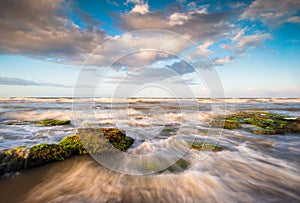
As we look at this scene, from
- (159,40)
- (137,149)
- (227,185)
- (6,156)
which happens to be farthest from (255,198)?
(6,156)

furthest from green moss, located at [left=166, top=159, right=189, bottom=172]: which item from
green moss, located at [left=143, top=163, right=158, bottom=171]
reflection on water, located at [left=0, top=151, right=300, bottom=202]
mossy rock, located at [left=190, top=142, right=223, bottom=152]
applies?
mossy rock, located at [left=190, top=142, right=223, bottom=152]

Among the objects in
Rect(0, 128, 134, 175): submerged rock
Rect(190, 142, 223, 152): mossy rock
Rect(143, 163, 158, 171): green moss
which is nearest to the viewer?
Rect(0, 128, 134, 175): submerged rock

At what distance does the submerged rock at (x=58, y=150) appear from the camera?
11.7 feet

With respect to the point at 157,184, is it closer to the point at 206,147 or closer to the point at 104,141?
the point at 104,141

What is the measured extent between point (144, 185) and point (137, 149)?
2073 mm

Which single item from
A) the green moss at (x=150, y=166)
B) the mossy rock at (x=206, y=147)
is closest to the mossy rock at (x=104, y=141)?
the green moss at (x=150, y=166)

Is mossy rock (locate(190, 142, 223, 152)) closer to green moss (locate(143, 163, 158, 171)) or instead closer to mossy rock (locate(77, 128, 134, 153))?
green moss (locate(143, 163, 158, 171))

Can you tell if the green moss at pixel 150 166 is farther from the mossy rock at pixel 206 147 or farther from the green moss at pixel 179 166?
the mossy rock at pixel 206 147

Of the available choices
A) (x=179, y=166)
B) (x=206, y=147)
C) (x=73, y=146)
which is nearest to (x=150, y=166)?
(x=179, y=166)

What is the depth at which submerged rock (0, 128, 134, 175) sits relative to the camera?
355 centimetres

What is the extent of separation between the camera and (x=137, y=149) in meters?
5.30

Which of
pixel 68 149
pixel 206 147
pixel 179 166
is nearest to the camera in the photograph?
pixel 179 166

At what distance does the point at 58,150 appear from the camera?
4.24 metres

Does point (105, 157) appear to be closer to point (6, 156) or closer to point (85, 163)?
point (85, 163)
